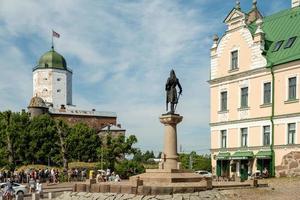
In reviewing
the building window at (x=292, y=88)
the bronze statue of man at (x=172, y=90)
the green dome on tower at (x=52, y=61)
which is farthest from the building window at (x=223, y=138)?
the green dome on tower at (x=52, y=61)

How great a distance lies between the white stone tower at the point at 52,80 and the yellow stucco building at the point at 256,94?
7531 centimetres

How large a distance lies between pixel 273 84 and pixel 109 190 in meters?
19.9

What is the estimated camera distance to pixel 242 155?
3938 cm

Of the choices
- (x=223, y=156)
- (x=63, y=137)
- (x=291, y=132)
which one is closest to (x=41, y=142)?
(x=63, y=137)

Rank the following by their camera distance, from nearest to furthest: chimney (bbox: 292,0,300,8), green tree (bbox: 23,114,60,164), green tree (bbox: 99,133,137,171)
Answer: chimney (bbox: 292,0,300,8), green tree (bbox: 99,133,137,171), green tree (bbox: 23,114,60,164)

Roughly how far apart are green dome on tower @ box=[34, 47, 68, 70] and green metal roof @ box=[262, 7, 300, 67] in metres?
80.9

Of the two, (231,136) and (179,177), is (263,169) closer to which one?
(231,136)

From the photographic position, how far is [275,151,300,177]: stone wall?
3538 centimetres

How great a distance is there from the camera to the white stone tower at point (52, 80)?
378ft

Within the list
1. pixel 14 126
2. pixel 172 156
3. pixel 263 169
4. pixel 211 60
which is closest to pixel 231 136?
pixel 263 169

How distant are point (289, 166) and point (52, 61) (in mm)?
89454

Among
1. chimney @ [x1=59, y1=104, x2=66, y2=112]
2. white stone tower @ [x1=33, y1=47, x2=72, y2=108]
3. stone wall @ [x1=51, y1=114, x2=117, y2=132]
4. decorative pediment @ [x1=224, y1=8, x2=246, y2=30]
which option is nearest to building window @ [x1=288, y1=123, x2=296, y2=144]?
decorative pediment @ [x1=224, y1=8, x2=246, y2=30]

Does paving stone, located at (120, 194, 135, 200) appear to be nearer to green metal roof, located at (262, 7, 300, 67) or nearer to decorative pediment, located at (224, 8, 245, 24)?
green metal roof, located at (262, 7, 300, 67)

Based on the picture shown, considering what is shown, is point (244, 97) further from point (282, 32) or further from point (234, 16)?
point (234, 16)
